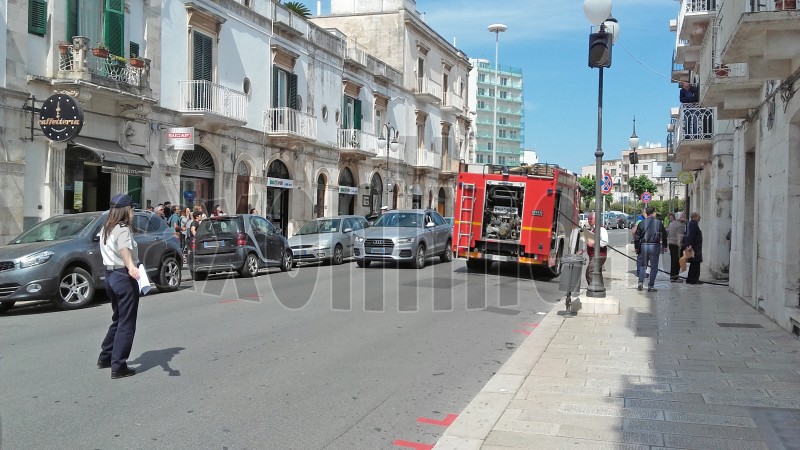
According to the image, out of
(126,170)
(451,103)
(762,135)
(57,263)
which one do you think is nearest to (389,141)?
(451,103)

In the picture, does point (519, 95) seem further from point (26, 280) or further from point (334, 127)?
point (26, 280)

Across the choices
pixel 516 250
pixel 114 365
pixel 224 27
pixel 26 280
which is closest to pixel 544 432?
pixel 114 365

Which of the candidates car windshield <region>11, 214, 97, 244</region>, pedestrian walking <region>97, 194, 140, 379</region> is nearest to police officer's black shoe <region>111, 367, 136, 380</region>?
pedestrian walking <region>97, 194, 140, 379</region>

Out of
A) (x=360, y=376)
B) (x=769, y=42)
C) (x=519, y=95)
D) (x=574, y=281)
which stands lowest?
(x=360, y=376)

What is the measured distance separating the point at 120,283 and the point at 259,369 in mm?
1638

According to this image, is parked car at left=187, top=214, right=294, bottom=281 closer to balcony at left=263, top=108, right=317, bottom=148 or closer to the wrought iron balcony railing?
the wrought iron balcony railing

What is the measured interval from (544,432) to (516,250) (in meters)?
12.3

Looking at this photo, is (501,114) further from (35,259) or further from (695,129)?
(35,259)

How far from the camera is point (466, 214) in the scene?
57.9 feet

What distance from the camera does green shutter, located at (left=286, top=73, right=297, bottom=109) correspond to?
29.3m

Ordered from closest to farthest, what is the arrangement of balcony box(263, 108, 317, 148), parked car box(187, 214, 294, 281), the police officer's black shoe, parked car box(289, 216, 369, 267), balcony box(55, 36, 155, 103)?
the police officer's black shoe
parked car box(187, 214, 294, 281)
balcony box(55, 36, 155, 103)
parked car box(289, 216, 369, 267)
balcony box(263, 108, 317, 148)

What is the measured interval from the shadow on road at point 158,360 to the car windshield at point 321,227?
537 inches

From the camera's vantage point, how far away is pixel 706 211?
23109 mm

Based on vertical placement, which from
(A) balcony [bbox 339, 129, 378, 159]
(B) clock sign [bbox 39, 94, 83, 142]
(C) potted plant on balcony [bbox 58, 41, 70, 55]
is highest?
(C) potted plant on balcony [bbox 58, 41, 70, 55]
